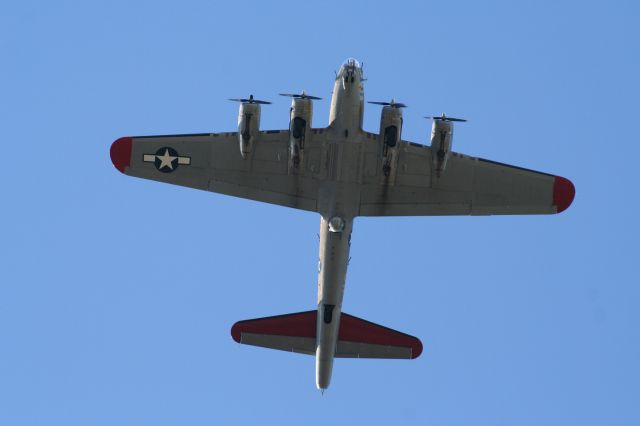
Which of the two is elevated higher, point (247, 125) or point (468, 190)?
point (247, 125)

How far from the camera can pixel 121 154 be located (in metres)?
46.7

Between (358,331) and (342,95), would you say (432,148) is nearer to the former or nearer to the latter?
(342,95)

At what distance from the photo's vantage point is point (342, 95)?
42.6 metres

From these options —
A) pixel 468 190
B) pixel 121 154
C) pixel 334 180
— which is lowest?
pixel 334 180

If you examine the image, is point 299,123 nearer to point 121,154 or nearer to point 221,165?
point 221,165

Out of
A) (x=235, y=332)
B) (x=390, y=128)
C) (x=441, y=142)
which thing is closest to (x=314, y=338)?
(x=235, y=332)

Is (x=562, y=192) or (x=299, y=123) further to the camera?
(x=562, y=192)

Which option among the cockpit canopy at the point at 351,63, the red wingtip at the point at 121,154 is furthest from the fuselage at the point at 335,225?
the red wingtip at the point at 121,154

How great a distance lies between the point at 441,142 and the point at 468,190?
3.03m

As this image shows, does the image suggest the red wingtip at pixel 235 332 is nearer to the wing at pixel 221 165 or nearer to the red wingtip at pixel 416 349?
the wing at pixel 221 165

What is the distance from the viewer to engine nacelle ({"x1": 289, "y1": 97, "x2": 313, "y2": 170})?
145 feet

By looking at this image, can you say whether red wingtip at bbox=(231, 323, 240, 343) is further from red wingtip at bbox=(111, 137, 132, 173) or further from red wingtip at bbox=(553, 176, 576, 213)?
red wingtip at bbox=(553, 176, 576, 213)

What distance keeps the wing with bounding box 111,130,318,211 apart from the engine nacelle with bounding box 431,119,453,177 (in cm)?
582

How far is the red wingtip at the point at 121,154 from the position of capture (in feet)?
153
